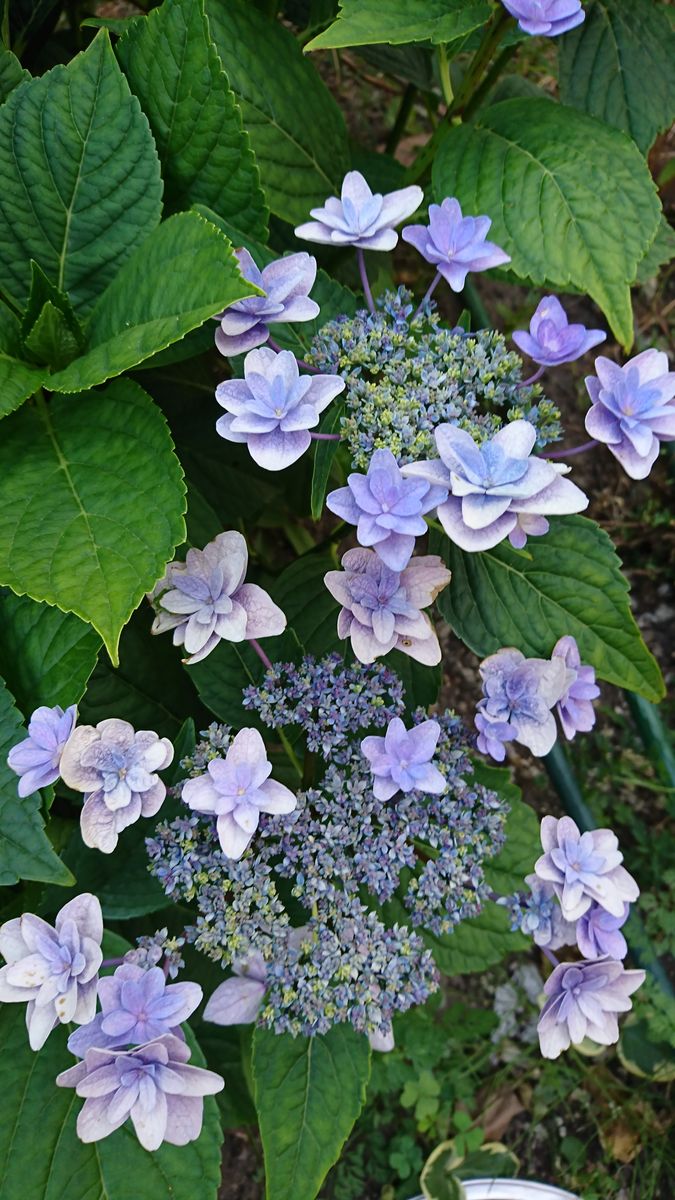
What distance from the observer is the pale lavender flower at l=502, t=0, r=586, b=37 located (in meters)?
0.90

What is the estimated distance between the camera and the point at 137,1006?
0.78 meters

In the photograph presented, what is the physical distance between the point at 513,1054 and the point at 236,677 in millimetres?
1076

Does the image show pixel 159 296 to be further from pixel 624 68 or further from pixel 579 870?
pixel 624 68

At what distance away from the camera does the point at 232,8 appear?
111 cm

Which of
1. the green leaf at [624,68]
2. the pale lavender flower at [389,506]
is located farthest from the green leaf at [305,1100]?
the green leaf at [624,68]

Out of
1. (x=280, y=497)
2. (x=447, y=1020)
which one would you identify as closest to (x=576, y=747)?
(x=447, y=1020)

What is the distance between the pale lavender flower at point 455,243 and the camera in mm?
919

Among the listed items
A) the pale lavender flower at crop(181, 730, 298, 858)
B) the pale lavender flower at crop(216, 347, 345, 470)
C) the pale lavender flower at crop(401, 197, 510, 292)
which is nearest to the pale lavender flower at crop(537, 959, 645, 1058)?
the pale lavender flower at crop(181, 730, 298, 858)

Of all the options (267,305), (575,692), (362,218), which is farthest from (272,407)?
(575,692)

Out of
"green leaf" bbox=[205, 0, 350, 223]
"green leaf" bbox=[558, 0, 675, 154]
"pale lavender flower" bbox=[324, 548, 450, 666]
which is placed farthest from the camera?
"green leaf" bbox=[558, 0, 675, 154]

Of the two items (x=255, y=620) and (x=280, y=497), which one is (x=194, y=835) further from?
(x=280, y=497)

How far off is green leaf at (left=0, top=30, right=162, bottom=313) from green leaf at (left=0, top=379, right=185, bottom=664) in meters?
0.15

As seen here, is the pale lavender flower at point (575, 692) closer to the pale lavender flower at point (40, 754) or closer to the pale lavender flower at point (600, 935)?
the pale lavender flower at point (600, 935)

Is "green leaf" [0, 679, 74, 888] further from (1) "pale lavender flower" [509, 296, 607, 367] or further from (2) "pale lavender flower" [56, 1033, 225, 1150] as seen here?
(1) "pale lavender flower" [509, 296, 607, 367]
